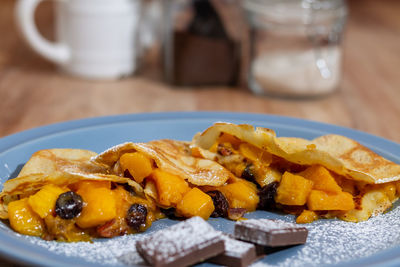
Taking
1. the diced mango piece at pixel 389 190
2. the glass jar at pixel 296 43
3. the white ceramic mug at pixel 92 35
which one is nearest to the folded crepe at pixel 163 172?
the diced mango piece at pixel 389 190

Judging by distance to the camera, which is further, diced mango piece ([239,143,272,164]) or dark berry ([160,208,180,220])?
diced mango piece ([239,143,272,164])

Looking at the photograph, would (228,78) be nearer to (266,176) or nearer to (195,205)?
(266,176)

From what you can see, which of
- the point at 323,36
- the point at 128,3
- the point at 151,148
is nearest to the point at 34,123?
the point at 128,3

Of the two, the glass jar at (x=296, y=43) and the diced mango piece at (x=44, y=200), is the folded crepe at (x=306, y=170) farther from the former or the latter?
the glass jar at (x=296, y=43)

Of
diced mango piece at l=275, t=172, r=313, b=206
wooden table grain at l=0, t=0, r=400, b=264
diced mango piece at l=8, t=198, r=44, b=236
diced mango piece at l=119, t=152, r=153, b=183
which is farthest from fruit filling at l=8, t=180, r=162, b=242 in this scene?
wooden table grain at l=0, t=0, r=400, b=264

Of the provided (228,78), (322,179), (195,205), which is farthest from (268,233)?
(228,78)

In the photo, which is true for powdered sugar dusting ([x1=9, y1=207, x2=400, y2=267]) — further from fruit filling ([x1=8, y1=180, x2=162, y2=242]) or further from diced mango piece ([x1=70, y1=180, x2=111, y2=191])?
diced mango piece ([x1=70, y1=180, x2=111, y2=191])
